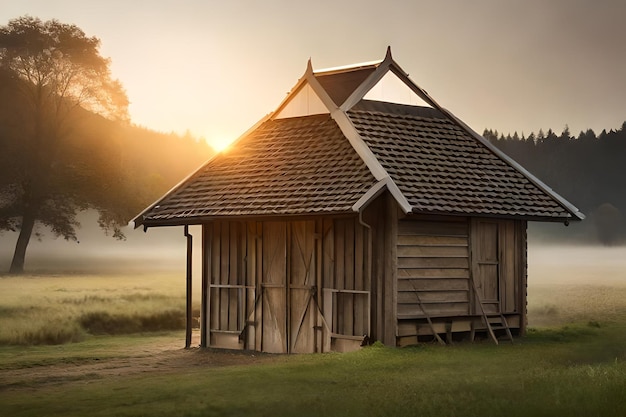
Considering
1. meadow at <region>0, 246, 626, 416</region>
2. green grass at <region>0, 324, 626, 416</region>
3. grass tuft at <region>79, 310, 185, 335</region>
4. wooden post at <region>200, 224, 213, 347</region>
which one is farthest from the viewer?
grass tuft at <region>79, 310, 185, 335</region>

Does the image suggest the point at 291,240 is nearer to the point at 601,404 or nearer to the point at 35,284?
the point at 601,404

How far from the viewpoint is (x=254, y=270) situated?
24562 millimetres

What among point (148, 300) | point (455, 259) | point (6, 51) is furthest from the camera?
point (6, 51)

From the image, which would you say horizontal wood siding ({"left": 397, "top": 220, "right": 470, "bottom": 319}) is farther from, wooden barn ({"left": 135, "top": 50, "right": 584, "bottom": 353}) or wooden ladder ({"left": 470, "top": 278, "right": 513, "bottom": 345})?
wooden ladder ({"left": 470, "top": 278, "right": 513, "bottom": 345})

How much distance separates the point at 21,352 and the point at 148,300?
38.1ft

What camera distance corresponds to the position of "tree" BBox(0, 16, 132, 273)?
48.2m

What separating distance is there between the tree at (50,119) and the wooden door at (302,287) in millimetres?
27389

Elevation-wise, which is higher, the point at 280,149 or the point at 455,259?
the point at 280,149

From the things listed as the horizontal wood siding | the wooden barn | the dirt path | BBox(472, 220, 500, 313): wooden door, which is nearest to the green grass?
the dirt path

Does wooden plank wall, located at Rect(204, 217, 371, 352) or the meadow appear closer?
the meadow

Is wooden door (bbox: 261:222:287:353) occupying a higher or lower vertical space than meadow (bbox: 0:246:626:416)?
higher

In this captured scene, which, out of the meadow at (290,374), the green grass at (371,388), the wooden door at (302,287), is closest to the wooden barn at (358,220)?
the wooden door at (302,287)

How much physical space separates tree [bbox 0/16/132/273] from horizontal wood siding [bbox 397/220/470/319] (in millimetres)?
28937

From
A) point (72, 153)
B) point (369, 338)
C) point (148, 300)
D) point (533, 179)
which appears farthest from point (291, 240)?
point (72, 153)
